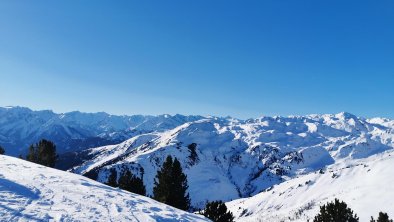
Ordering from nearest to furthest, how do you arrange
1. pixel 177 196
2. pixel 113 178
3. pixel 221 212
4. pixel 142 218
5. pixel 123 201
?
pixel 142 218 < pixel 123 201 < pixel 221 212 < pixel 177 196 < pixel 113 178

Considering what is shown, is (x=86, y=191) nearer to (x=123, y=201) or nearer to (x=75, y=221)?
(x=123, y=201)

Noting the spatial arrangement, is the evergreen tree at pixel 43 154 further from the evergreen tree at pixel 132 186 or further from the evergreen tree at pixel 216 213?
the evergreen tree at pixel 216 213

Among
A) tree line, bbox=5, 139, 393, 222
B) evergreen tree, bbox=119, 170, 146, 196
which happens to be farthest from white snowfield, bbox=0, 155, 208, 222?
evergreen tree, bbox=119, 170, 146, 196

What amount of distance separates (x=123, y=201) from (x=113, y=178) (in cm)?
4687

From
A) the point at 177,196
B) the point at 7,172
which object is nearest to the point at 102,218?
the point at 7,172

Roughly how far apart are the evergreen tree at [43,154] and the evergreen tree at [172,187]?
3475 centimetres

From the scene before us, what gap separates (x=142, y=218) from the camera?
19.3 m

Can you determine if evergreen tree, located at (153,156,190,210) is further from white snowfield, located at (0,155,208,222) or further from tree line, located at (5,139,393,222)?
white snowfield, located at (0,155,208,222)

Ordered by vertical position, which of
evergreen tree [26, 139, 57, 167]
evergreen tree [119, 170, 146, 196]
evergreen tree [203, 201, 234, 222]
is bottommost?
evergreen tree [203, 201, 234, 222]

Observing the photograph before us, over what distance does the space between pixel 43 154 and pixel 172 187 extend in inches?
1491

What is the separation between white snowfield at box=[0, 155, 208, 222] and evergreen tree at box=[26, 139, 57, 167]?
55521 mm

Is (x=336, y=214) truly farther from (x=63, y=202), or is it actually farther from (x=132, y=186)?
(x=63, y=202)

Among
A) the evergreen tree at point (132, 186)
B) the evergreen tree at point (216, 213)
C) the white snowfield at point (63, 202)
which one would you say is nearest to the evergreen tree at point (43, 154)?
the evergreen tree at point (132, 186)

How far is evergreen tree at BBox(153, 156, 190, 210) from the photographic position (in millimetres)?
52031
